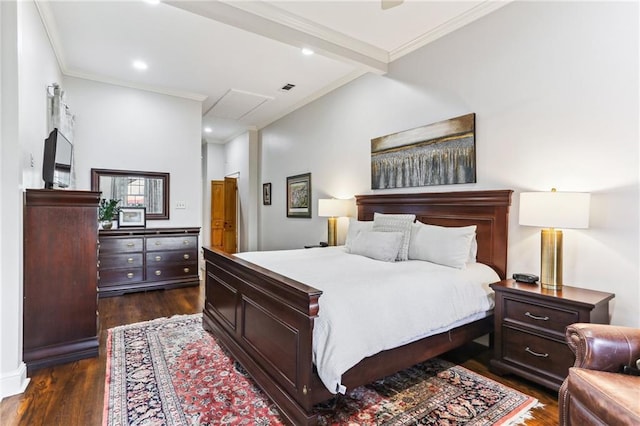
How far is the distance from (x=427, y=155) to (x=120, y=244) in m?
4.08

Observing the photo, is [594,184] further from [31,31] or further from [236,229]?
[236,229]

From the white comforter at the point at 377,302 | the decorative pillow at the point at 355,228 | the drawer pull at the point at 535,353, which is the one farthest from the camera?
the decorative pillow at the point at 355,228

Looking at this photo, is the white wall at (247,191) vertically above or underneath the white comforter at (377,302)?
above

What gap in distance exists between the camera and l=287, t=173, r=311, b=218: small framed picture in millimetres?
5355

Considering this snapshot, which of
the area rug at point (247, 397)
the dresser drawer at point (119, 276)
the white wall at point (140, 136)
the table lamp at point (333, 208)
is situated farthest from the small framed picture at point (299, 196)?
the area rug at point (247, 397)

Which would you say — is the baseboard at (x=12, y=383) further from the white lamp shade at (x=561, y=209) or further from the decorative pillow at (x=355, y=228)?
the white lamp shade at (x=561, y=209)

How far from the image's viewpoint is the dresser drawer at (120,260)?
172 inches

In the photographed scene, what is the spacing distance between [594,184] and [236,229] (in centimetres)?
664

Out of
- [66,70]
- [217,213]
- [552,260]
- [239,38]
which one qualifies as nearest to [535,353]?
[552,260]

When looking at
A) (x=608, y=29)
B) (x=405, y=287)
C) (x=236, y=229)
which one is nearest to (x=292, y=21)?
(x=608, y=29)

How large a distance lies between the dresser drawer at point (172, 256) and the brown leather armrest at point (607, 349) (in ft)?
15.5

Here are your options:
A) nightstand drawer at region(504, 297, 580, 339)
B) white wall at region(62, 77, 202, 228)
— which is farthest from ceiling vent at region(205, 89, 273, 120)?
nightstand drawer at region(504, 297, 580, 339)

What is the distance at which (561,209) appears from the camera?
2.15 m

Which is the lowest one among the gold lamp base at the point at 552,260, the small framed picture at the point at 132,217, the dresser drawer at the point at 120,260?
the dresser drawer at the point at 120,260
